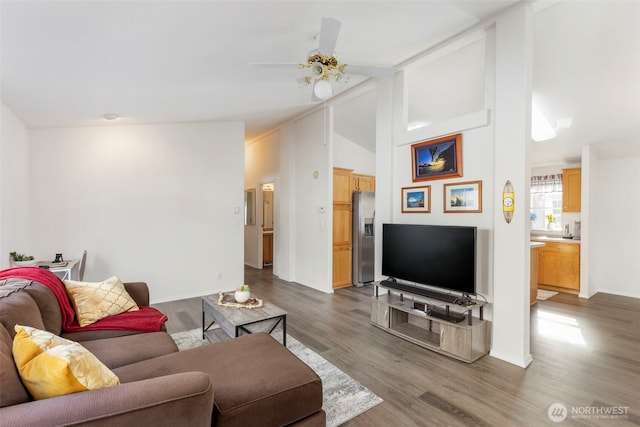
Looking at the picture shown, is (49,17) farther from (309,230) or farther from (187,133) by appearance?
(309,230)

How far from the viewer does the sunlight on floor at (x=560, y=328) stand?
3.31m

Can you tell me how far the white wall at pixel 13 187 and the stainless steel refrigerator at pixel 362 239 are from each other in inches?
185

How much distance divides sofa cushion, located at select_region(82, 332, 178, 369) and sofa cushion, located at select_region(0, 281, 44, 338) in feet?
1.25

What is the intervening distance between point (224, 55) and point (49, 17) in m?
1.25

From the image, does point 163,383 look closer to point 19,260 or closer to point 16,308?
point 16,308

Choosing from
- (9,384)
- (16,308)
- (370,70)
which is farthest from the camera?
(370,70)

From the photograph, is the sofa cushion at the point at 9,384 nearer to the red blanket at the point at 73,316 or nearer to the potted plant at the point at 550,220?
the red blanket at the point at 73,316

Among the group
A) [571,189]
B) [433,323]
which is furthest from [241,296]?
[571,189]

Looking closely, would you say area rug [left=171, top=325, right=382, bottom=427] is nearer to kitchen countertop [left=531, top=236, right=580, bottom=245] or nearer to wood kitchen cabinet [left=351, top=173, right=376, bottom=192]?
wood kitchen cabinet [left=351, top=173, right=376, bottom=192]

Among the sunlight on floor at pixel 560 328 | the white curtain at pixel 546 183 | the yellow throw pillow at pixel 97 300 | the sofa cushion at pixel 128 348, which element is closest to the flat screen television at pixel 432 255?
the sunlight on floor at pixel 560 328

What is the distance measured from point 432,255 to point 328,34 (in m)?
2.25

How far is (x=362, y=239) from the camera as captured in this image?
5.75 m

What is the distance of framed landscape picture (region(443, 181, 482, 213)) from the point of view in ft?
10.1

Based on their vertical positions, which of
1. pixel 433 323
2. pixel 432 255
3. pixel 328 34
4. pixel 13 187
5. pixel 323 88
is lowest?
pixel 433 323
